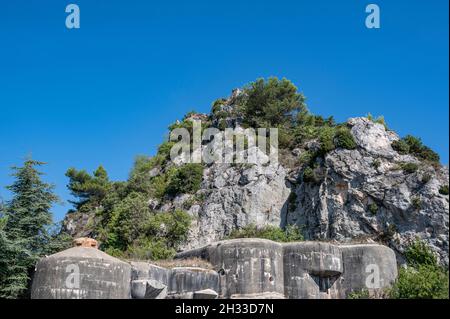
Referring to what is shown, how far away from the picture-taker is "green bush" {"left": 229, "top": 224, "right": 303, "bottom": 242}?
119 ft

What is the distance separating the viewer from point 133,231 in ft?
142

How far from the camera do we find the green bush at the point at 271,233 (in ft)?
119

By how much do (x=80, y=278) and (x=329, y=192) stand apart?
1904cm

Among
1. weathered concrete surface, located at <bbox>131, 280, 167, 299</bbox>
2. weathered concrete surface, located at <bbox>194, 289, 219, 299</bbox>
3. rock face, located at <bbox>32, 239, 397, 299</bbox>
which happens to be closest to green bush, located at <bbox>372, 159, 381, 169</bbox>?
rock face, located at <bbox>32, 239, 397, 299</bbox>

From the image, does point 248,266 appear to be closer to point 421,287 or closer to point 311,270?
point 311,270

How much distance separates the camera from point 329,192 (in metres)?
37.3

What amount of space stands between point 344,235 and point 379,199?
299 cm

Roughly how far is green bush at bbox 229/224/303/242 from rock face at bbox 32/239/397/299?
964 centimetres

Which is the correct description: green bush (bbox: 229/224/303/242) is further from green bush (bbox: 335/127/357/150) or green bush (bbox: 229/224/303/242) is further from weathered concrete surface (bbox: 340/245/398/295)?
weathered concrete surface (bbox: 340/245/398/295)

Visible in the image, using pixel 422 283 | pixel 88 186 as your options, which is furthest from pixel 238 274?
pixel 88 186

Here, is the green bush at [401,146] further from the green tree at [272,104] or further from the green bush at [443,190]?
the green tree at [272,104]

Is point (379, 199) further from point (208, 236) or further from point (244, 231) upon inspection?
point (208, 236)

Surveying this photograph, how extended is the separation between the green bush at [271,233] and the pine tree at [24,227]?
12246mm

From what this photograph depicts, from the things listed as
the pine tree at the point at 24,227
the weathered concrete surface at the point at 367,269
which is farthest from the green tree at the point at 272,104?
the weathered concrete surface at the point at 367,269
